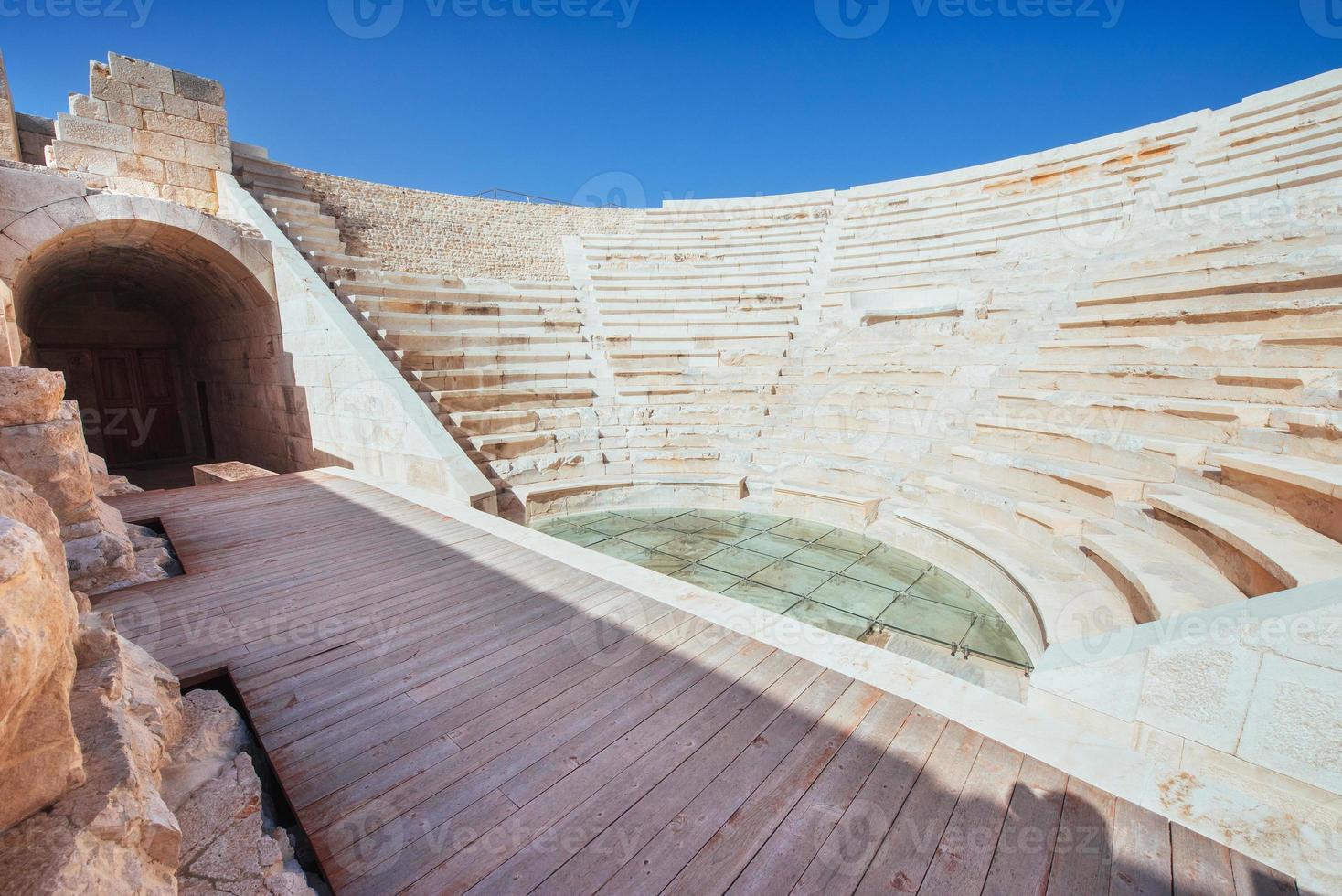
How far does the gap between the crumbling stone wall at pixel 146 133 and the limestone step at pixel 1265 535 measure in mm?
11206

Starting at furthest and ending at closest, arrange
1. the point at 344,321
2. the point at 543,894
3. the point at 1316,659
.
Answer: the point at 344,321, the point at 1316,659, the point at 543,894

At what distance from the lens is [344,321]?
656 cm

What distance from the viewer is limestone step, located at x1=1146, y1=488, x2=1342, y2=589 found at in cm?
264

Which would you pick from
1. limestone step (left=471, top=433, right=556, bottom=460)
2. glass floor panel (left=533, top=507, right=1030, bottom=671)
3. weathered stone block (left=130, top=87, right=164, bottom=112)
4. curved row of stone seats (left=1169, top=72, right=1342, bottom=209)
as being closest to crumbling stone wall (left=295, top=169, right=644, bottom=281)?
weathered stone block (left=130, top=87, right=164, bottom=112)

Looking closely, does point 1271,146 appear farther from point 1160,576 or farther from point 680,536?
point 680,536

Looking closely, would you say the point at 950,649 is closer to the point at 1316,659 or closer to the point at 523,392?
the point at 1316,659

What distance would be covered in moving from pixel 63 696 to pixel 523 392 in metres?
6.52

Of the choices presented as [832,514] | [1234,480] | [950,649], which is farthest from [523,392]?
[1234,480]

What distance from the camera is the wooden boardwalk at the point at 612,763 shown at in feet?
5.12

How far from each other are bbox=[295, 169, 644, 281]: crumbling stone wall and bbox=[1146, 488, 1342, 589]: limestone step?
34.8 feet

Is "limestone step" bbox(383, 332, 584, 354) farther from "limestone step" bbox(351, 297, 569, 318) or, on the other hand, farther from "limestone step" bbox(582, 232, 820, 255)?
"limestone step" bbox(582, 232, 820, 255)

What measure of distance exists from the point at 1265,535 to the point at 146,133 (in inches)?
491

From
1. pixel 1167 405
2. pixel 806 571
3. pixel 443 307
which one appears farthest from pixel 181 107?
pixel 1167 405

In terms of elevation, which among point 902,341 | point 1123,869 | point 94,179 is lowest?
point 1123,869
